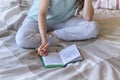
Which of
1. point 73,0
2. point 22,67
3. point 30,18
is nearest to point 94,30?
point 73,0

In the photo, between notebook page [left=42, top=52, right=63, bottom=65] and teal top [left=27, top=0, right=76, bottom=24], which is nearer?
notebook page [left=42, top=52, right=63, bottom=65]

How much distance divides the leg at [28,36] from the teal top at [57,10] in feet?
0.28

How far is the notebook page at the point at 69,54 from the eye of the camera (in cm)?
120

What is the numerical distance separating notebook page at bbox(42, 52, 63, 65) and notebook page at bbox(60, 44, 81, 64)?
0.02 metres

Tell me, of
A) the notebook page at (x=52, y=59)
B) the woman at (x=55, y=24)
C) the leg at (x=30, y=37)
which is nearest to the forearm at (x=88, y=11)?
the woman at (x=55, y=24)

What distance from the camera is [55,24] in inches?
62.2

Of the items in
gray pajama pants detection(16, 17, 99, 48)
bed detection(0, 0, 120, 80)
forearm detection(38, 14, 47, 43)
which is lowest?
bed detection(0, 0, 120, 80)

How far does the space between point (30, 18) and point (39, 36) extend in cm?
19

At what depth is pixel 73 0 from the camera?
5.02ft

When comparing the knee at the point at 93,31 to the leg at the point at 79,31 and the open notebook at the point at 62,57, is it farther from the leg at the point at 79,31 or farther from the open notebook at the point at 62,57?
the open notebook at the point at 62,57

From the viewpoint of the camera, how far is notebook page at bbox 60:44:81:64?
120 centimetres

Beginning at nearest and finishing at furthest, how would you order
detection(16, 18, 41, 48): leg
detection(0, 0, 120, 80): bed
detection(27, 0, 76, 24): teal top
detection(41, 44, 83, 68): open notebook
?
detection(0, 0, 120, 80): bed → detection(41, 44, 83, 68): open notebook → detection(16, 18, 41, 48): leg → detection(27, 0, 76, 24): teal top

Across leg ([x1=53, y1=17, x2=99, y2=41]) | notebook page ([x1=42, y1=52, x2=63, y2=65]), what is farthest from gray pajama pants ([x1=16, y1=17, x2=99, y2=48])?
notebook page ([x1=42, y1=52, x2=63, y2=65])

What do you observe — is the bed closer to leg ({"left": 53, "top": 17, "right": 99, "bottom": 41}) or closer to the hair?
leg ({"left": 53, "top": 17, "right": 99, "bottom": 41})
